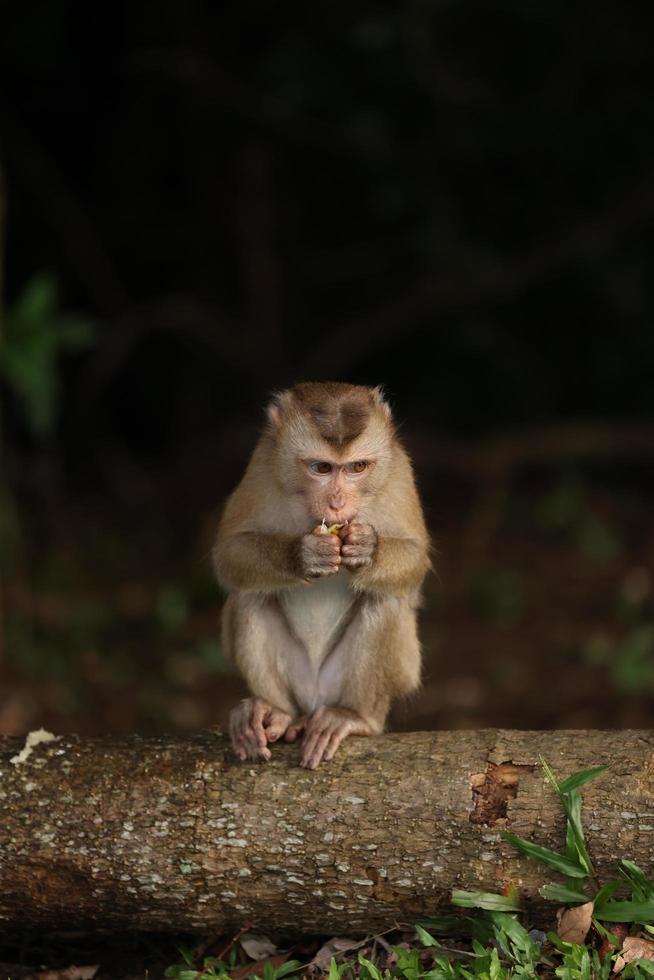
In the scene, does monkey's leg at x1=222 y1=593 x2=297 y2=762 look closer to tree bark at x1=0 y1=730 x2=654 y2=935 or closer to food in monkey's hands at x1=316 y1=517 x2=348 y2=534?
food in monkey's hands at x1=316 y1=517 x2=348 y2=534

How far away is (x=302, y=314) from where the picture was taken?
13602 mm

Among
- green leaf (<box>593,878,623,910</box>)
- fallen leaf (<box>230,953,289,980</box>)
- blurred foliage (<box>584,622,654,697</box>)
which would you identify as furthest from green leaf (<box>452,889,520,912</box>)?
blurred foliage (<box>584,622,654,697</box>)

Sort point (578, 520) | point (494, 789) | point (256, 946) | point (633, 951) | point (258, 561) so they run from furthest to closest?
point (578, 520), point (258, 561), point (256, 946), point (494, 789), point (633, 951)

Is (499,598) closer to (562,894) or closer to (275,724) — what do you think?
(275,724)

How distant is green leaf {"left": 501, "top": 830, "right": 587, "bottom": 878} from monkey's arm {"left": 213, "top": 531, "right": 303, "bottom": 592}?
54.0 inches

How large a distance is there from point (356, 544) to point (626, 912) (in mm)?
1640

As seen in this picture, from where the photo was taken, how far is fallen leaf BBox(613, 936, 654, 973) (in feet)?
12.5

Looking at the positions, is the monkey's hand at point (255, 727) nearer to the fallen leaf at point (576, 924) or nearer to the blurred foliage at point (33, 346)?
the fallen leaf at point (576, 924)

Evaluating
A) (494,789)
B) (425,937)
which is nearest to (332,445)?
(494,789)

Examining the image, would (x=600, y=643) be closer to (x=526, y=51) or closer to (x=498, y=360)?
(x=498, y=360)

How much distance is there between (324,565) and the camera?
4.72 metres

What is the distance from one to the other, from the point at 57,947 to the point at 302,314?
9.68 metres

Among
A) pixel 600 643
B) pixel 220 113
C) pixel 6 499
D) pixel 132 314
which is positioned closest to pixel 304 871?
pixel 600 643

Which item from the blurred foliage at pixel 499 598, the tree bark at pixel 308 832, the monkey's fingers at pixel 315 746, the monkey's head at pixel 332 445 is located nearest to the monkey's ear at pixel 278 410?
the monkey's head at pixel 332 445
